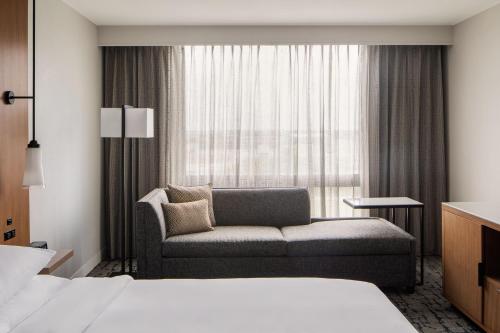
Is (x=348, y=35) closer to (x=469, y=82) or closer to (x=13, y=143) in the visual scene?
(x=469, y=82)

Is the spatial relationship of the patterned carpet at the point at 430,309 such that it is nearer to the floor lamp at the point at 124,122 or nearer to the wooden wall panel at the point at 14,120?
the floor lamp at the point at 124,122

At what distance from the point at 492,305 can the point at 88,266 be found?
132 inches

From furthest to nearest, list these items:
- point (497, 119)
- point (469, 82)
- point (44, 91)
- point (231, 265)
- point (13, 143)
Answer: point (469, 82)
point (497, 119)
point (231, 265)
point (44, 91)
point (13, 143)

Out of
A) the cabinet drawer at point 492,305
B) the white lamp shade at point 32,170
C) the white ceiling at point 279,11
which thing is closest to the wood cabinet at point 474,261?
the cabinet drawer at point 492,305

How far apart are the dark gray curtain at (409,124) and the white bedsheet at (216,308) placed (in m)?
3.04

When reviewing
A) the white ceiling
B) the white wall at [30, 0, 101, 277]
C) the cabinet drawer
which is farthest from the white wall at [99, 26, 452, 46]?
the cabinet drawer

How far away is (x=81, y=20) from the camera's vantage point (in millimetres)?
4320

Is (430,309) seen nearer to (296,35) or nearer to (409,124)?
(409,124)

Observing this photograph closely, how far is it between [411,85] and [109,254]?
3.56 metres

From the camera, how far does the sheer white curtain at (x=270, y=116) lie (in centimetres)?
499

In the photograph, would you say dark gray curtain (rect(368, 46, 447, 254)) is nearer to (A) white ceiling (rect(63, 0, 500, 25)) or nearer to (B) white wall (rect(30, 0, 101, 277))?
(A) white ceiling (rect(63, 0, 500, 25))

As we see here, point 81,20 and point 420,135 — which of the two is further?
point 420,135

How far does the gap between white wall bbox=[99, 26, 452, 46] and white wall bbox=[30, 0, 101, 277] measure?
2.44 feet

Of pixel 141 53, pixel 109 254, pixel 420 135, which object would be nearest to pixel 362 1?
pixel 420 135
